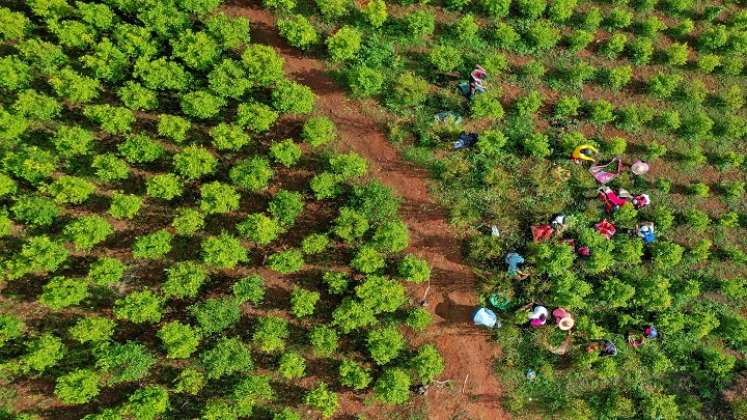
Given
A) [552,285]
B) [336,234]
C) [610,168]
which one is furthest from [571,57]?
[336,234]

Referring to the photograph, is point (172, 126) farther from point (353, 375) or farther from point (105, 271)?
point (353, 375)

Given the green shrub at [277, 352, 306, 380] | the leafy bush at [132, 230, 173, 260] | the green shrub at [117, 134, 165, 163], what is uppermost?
the green shrub at [117, 134, 165, 163]

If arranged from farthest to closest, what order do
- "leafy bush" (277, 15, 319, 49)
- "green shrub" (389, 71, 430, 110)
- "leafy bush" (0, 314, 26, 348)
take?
1. "green shrub" (389, 71, 430, 110)
2. "leafy bush" (277, 15, 319, 49)
3. "leafy bush" (0, 314, 26, 348)

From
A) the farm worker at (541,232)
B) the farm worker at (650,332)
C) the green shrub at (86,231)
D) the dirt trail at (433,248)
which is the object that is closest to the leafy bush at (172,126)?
the green shrub at (86,231)

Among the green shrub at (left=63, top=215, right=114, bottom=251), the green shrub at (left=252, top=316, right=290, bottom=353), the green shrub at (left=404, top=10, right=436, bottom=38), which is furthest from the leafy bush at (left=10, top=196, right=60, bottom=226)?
the green shrub at (left=404, top=10, right=436, bottom=38)

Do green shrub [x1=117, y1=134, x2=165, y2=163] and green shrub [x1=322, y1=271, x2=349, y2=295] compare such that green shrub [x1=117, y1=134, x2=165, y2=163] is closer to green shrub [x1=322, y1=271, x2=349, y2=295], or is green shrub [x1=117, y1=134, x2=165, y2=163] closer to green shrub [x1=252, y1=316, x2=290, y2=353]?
green shrub [x1=252, y1=316, x2=290, y2=353]

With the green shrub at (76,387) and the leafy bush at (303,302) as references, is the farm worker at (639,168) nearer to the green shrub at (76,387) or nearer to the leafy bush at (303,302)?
the leafy bush at (303,302)
